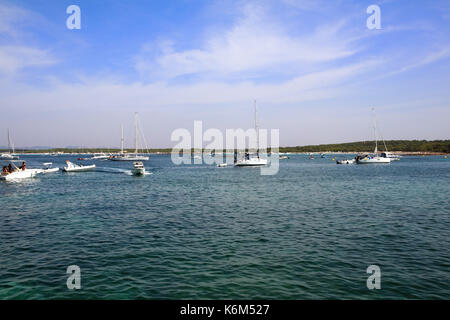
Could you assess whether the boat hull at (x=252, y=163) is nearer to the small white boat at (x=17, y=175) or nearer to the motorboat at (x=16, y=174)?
the small white boat at (x=17, y=175)

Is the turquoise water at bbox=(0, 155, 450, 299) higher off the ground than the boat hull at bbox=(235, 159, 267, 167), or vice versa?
the boat hull at bbox=(235, 159, 267, 167)

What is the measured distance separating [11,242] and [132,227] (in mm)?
7369

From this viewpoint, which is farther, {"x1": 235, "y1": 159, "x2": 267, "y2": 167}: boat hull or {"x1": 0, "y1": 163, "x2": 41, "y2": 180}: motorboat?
{"x1": 235, "y1": 159, "x2": 267, "y2": 167}: boat hull

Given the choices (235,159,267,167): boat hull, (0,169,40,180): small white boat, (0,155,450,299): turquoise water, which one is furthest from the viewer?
(235,159,267,167): boat hull

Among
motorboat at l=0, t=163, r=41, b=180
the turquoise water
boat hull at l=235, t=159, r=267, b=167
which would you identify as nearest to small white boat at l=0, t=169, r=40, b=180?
motorboat at l=0, t=163, r=41, b=180

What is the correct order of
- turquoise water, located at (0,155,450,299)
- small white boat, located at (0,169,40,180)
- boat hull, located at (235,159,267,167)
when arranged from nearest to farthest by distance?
1. turquoise water, located at (0,155,450,299)
2. small white boat, located at (0,169,40,180)
3. boat hull, located at (235,159,267,167)

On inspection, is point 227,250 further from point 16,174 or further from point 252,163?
point 252,163

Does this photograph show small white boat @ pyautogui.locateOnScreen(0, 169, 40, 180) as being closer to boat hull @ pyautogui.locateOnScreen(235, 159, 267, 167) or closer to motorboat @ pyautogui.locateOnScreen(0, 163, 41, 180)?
motorboat @ pyautogui.locateOnScreen(0, 163, 41, 180)

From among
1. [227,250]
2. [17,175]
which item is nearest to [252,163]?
[17,175]

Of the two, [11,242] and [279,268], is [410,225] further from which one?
[11,242]

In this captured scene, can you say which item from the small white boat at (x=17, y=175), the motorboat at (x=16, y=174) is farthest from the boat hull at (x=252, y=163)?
the motorboat at (x=16, y=174)

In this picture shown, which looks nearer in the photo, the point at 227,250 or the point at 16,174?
the point at 227,250
